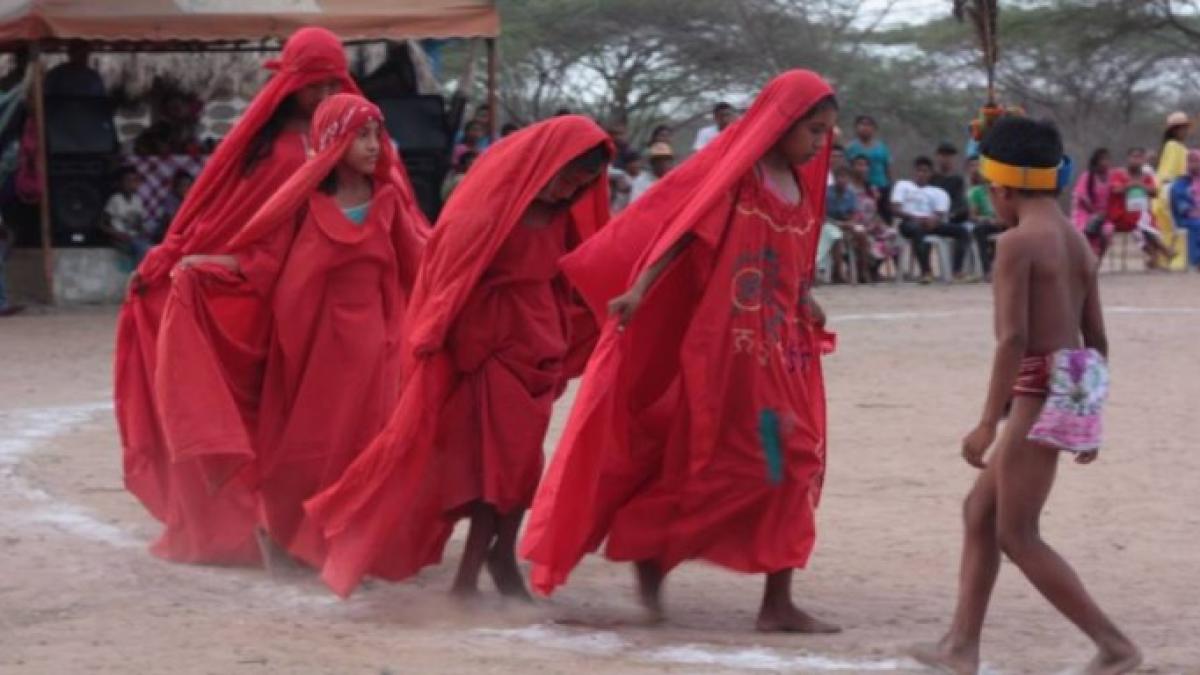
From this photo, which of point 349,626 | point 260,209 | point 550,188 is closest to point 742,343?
point 550,188

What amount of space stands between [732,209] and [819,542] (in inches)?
84.3

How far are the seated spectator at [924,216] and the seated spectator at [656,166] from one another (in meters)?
2.42

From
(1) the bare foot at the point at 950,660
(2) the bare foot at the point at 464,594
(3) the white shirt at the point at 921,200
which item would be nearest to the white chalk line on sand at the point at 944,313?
(3) the white shirt at the point at 921,200

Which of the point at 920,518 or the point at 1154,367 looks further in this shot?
the point at 1154,367

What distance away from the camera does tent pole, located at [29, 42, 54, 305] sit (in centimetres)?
1906

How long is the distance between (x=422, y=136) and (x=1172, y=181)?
838 centimetres

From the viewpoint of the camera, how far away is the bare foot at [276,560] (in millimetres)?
8250

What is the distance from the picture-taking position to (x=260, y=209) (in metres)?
8.27

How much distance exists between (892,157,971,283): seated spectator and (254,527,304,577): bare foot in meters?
14.6

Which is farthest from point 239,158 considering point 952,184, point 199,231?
point 952,184

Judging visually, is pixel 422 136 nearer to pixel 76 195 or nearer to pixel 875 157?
pixel 76 195

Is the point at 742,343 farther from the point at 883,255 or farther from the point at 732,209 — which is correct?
the point at 883,255

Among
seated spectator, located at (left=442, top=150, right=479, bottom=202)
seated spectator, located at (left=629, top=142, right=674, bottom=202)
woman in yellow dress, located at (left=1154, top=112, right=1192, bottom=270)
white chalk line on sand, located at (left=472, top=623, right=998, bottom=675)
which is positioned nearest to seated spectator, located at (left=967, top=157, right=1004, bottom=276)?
woman in yellow dress, located at (left=1154, top=112, right=1192, bottom=270)

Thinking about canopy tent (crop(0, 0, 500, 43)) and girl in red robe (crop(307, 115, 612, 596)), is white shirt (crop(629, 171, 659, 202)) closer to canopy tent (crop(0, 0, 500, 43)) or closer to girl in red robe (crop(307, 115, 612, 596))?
canopy tent (crop(0, 0, 500, 43))
